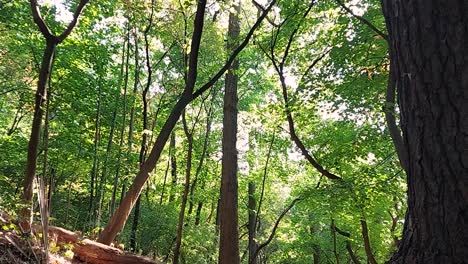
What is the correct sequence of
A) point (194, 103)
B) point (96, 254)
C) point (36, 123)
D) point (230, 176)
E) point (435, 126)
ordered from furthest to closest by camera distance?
point (194, 103), point (230, 176), point (36, 123), point (96, 254), point (435, 126)

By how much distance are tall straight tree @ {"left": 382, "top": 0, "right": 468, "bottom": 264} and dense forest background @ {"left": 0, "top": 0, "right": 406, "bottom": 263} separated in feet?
14.7

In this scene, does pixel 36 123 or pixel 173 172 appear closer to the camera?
pixel 36 123

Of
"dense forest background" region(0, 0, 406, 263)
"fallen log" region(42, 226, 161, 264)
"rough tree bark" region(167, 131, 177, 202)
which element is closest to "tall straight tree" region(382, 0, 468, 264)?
"dense forest background" region(0, 0, 406, 263)

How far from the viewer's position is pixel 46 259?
277 cm

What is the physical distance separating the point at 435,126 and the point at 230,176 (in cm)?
757

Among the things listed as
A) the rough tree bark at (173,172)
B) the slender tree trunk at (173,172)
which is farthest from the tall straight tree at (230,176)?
the rough tree bark at (173,172)

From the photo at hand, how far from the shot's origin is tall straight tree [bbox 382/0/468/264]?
1.31m

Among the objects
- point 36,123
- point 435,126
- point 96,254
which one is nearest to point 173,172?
point 36,123

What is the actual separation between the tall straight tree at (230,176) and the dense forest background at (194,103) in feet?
0.60

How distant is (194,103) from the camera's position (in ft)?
48.8

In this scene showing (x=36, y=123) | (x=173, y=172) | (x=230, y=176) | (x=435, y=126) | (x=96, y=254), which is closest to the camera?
(x=435, y=126)

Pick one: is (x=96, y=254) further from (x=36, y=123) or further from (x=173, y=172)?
(x=173, y=172)

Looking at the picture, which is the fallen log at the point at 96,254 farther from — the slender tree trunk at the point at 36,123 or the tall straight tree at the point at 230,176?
the tall straight tree at the point at 230,176

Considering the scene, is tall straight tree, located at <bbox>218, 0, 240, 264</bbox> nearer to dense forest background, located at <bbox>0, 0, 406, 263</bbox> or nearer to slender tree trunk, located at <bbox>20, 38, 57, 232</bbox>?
dense forest background, located at <bbox>0, 0, 406, 263</bbox>
